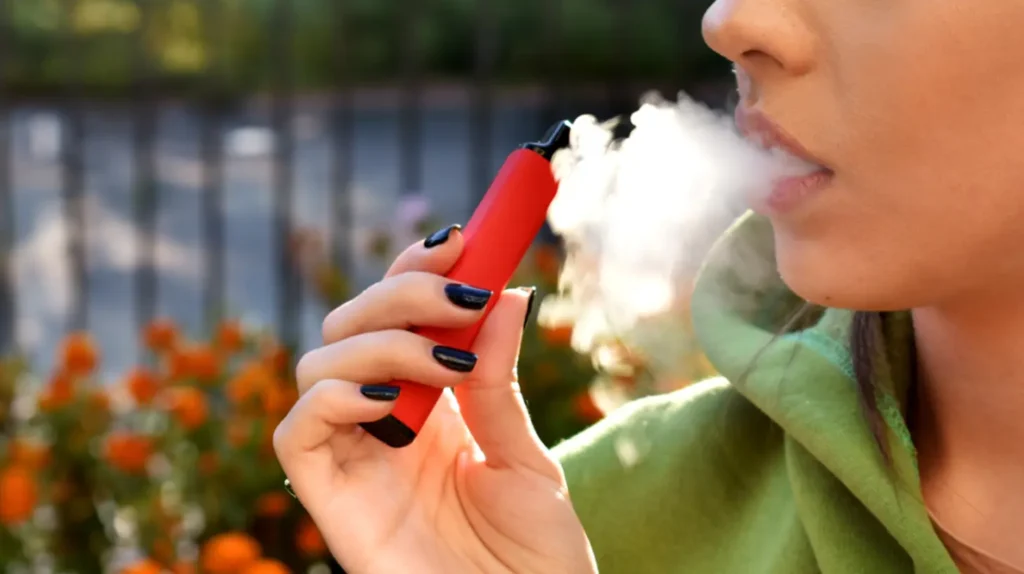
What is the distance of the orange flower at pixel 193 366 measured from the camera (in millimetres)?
2652

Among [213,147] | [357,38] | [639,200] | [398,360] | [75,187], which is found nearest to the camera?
[398,360]

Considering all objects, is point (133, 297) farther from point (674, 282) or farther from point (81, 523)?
point (674, 282)

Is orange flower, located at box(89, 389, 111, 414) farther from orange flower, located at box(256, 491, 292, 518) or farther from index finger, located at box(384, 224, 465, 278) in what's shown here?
index finger, located at box(384, 224, 465, 278)

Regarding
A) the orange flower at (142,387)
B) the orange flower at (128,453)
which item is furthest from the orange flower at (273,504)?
the orange flower at (142,387)

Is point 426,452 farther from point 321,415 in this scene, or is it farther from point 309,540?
point 309,540

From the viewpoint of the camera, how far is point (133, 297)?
593 centimetres

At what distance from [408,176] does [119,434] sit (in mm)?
2053

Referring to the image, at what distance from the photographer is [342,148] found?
4281mm

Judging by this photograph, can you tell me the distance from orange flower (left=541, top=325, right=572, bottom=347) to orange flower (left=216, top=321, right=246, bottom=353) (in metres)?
0.69

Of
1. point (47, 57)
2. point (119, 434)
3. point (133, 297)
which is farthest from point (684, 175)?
point (133, 297)

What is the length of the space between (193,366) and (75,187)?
Result: 1588mm

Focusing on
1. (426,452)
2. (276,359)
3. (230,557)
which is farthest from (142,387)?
(426,452)

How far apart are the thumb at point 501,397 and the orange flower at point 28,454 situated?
5.07 ft

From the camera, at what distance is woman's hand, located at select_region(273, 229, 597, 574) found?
1.05 meters
